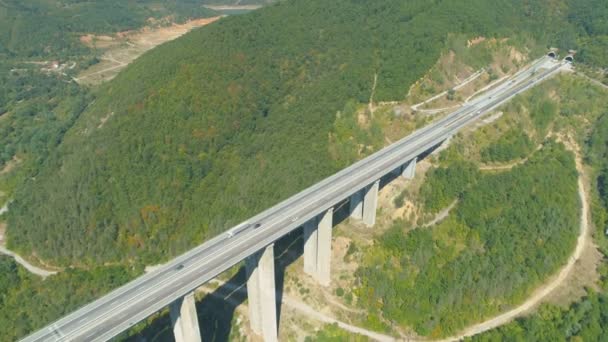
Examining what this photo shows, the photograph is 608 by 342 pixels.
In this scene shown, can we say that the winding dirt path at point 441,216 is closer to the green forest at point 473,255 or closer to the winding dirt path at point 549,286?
the green forest at point 473,255

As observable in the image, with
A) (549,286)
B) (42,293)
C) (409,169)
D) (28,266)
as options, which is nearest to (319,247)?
(409,169)

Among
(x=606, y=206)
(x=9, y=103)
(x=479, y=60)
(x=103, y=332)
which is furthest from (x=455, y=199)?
(x=9, y=103)

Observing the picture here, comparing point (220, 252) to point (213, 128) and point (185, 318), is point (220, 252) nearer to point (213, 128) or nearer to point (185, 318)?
point (185, 318)

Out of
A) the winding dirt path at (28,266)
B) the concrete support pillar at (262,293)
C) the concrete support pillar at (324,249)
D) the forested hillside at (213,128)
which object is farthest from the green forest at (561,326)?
the winding dirt path at (28,266)

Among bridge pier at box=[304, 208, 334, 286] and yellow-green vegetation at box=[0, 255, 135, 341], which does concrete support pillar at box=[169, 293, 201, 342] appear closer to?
bridge pier at box=[304, 208, 334, 286]

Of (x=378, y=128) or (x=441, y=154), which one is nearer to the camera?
(x=441, y=154)

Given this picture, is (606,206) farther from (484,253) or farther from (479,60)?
(479,60)
